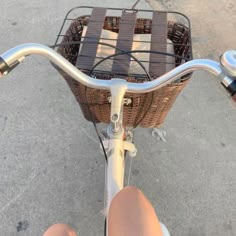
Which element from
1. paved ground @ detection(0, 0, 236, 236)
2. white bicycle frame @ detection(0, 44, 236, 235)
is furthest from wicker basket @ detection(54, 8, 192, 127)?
paved ground @ detection(0, 0, 236, 236)

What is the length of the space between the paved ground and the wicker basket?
0.49 metres

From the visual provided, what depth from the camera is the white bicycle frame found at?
2.36 ft

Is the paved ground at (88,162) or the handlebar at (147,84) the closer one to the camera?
the handlebar at (147,84)

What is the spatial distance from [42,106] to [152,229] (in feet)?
4.49

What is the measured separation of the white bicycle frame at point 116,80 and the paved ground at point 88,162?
47 centimetres

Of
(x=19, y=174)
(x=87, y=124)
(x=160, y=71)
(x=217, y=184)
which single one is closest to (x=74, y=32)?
(x=160, y=71)

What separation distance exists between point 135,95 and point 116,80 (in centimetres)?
19

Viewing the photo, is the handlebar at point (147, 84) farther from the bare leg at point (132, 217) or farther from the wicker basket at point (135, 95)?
the bare leg at point (132, 217)

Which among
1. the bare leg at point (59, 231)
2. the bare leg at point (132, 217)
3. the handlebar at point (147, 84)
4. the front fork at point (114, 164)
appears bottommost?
the front fork at point (114, 164)

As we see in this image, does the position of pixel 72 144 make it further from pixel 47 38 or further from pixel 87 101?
pixel 47 38

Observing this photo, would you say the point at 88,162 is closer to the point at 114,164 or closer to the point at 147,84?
the point at 114,164

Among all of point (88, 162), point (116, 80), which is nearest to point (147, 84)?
point (116, 80)

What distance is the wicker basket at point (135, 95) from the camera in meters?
1.07

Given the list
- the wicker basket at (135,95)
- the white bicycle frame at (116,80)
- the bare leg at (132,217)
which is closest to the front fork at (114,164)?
the white bicycle frame at (116,80)
